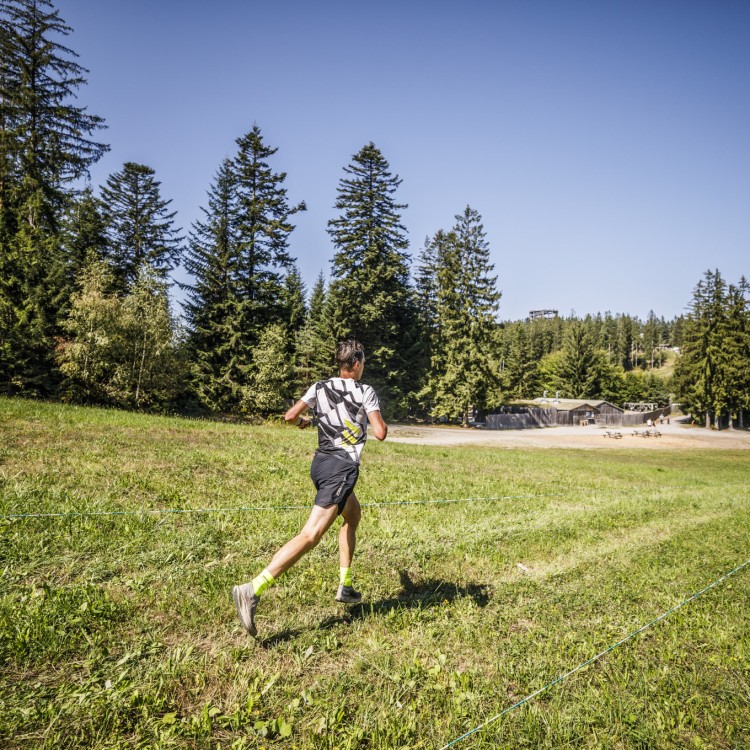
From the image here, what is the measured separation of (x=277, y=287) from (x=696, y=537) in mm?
34224

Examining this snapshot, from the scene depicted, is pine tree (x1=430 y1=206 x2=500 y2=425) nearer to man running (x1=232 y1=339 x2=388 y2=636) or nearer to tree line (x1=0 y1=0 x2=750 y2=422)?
tree line (x1=0 y1=0 x2=750 y2=422)

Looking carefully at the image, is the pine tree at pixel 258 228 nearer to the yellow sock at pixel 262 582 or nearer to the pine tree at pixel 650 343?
the yellow sock at pixel 262 582

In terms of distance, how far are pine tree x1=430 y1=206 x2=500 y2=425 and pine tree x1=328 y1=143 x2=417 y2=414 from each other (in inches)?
247

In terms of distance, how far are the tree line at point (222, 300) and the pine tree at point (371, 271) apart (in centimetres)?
14

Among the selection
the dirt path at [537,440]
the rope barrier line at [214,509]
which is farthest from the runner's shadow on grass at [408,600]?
the dirt path at [537,440]

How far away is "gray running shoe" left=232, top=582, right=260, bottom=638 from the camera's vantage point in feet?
11.2

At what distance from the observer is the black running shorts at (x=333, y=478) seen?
3854mm

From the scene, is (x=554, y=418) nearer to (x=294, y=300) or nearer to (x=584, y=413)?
(x=584, y=413)

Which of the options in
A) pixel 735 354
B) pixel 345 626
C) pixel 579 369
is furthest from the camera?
pixel 579 369

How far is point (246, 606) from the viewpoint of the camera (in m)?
3.44

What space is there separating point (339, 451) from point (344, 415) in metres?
0.32

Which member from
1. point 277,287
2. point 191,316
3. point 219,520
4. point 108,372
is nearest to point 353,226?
point 277,287

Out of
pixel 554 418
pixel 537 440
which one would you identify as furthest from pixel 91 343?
pixel 554 418

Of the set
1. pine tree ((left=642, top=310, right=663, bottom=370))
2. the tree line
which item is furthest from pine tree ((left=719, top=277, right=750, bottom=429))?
pine tree ((left=642, top=310, right=663, bottom=370))
